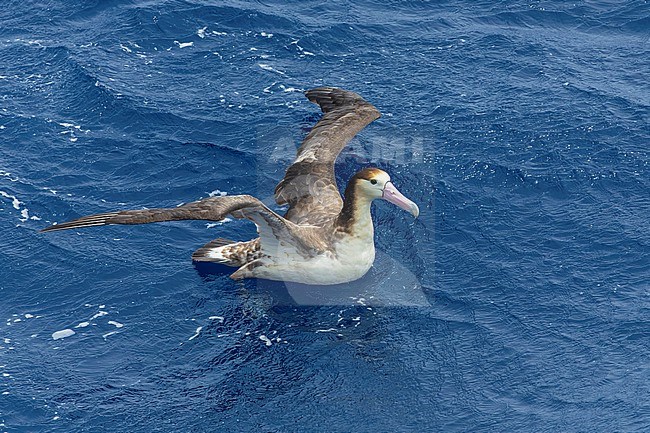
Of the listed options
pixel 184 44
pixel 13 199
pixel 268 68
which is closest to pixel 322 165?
pixel 268 68

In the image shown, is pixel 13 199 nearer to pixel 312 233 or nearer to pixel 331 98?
pixel 312 233

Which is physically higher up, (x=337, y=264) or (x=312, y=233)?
(x=312, y=233)

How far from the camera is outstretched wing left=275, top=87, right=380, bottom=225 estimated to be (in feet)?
77.5

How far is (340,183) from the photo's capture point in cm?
2547

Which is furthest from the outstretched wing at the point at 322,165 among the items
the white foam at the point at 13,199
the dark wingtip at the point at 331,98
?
the white foam at the point at 13,199

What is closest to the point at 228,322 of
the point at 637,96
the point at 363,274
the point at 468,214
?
the point at 363,274

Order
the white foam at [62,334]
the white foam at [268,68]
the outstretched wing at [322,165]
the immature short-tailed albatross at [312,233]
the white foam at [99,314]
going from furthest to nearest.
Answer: the white foam at [268,68] → the outstretched wing at [322,165] → the immature short-tailed albatross at [312,233] → the white foam at [99,314] → the white foam at [62,334]

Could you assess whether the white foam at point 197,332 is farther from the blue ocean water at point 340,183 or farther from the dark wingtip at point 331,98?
the dark wingtip at point 331,98

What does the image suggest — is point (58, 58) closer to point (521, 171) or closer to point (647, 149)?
point (521, 171)

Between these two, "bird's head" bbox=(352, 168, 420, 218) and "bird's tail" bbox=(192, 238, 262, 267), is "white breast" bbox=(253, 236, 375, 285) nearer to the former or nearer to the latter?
"bird's tail" bbox=(192, 238, 262, 267)

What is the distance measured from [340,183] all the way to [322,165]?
1.28 metres

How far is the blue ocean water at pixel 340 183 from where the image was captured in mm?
19344

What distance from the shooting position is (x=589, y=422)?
61.2 feet

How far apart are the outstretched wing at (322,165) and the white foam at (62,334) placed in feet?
17.3
